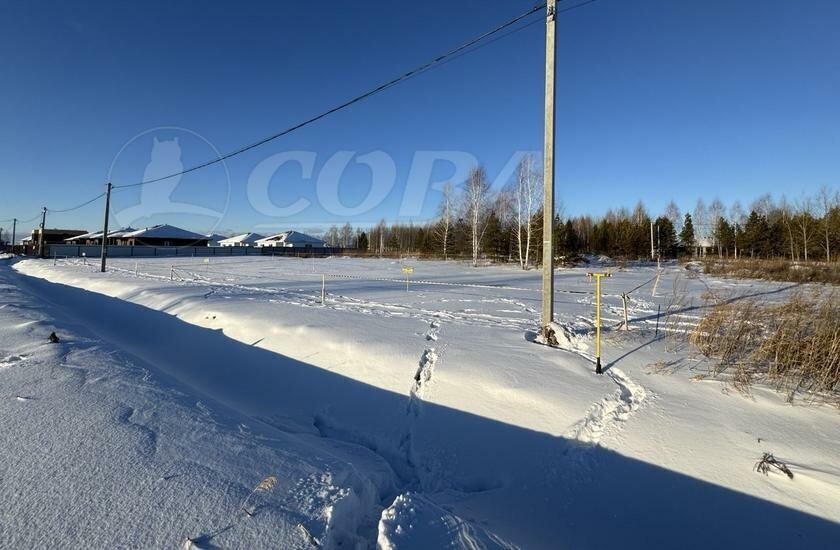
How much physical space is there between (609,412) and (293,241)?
78.1m

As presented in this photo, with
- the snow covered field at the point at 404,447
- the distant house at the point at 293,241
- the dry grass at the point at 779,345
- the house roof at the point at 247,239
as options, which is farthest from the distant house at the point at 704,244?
the house roof at the point at 247,239

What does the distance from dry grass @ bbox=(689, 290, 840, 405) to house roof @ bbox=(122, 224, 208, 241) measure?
227 feet

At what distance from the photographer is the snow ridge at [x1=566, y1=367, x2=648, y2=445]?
3.75 metres

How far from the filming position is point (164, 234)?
60625 millimetres

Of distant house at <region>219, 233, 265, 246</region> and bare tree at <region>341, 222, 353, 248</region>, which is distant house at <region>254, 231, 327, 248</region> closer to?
distant house at <region>219, 233, 265, 246</region>

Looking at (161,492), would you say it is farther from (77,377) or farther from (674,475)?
(674,475)

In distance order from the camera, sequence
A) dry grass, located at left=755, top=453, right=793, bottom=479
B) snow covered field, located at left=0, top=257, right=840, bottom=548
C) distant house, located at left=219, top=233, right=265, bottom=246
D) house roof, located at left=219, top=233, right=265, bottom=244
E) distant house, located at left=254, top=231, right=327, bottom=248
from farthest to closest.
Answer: house roof, located at left=219, top=233, right=265, bottom=244, distant house, located at left=219, top=233, right=265, bottom=246, distant house, located at left=254, top=231, right=327, bottom=248, dry grass, located at left=755, top=453, right=793, bottom=479, snow covered field, located at left=0, top=257, right=840, bottom=548

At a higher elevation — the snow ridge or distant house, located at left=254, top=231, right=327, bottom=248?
distant house, located at left=254, top=231, right=327, bottom=248

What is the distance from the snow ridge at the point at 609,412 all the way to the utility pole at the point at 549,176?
1836mm

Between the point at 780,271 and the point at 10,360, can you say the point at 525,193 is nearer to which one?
the point at 780,271

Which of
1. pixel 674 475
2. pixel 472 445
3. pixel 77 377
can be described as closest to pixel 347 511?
pixel 472 445

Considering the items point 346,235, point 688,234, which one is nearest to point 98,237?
point 346,235

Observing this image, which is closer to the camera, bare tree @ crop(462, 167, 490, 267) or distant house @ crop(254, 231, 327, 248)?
bare tree @ crop(462, 167, 490, 267)

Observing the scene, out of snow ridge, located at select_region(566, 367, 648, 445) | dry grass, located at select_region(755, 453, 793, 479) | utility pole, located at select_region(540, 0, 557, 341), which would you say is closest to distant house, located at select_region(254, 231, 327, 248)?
utility pole, located at select_region(540, 0, 557, 341)
